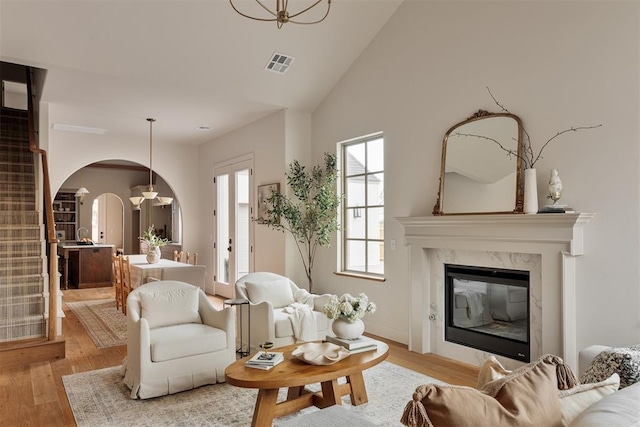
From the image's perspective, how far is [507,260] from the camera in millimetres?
3885

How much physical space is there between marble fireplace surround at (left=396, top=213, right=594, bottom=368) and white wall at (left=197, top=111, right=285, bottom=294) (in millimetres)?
2123

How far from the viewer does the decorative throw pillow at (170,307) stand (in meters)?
3.67

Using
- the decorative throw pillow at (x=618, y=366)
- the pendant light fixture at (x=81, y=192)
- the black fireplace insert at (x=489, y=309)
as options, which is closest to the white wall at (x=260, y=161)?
the black fireplace insert at (x=489, y=309)

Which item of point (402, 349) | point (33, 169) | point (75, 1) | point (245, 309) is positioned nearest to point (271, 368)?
point (245, 309)

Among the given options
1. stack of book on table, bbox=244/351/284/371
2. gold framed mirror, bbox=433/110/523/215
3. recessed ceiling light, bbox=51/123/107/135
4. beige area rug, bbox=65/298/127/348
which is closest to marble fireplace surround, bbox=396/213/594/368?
gold framed mirror, bbox=433/110/523/215

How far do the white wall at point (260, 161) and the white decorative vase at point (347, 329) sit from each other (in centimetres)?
286

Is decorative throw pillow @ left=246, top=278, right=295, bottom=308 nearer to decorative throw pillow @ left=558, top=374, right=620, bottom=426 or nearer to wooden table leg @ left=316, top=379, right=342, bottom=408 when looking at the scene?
wooden table leg @ left=316, top=379, right=342, bottom=408

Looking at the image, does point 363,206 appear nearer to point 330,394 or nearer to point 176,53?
point 176,53

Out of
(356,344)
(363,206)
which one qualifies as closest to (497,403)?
(356,344)

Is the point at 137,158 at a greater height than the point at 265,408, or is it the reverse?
the point at 137,158

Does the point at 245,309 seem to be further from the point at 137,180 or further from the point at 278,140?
the point at 137,180

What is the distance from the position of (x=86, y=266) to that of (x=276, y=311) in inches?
273

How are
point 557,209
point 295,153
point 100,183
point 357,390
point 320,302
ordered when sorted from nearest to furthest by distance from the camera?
1. point 357,390
2. point 557,209
3. point 320,302
4. point 295,153
5. point 100,183

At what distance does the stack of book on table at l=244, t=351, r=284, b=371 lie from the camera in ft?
9.02
